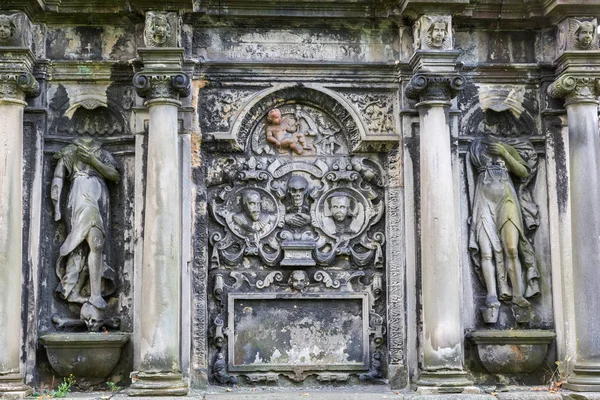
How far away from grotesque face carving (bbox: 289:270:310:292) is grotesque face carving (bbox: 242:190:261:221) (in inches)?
32.2

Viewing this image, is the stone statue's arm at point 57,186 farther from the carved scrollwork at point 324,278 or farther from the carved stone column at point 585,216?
the carved stone column at point 585,216

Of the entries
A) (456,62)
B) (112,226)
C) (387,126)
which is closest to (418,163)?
(387,126)

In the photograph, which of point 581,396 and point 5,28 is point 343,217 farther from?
point 5,28

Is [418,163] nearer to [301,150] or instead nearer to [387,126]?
[387,126]

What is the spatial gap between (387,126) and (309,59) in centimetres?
125

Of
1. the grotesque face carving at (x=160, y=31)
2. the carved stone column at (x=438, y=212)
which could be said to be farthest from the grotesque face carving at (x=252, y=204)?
the grotesque face carving at (x=160, y=31)

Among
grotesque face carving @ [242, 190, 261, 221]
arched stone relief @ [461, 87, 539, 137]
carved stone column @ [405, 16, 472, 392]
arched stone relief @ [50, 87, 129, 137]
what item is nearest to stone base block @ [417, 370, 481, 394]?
carved stone column @ [405, 16, 472, 392]

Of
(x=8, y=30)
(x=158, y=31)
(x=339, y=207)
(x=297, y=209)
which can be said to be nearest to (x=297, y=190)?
(x=297, y=209)

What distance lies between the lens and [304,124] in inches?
412

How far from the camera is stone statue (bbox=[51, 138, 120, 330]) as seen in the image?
966cm

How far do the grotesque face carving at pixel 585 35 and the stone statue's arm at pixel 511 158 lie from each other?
145cm

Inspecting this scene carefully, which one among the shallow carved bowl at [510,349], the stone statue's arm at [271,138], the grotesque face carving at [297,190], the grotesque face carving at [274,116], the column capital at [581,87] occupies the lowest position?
the shallow carved bowl at [510,349]

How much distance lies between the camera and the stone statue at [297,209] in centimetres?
1021

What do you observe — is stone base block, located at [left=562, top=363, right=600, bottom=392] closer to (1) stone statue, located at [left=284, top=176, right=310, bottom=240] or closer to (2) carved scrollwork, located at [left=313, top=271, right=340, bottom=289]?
(2) carved scrollwork, located at [left=313, top=271, right=340, bottom=289]
